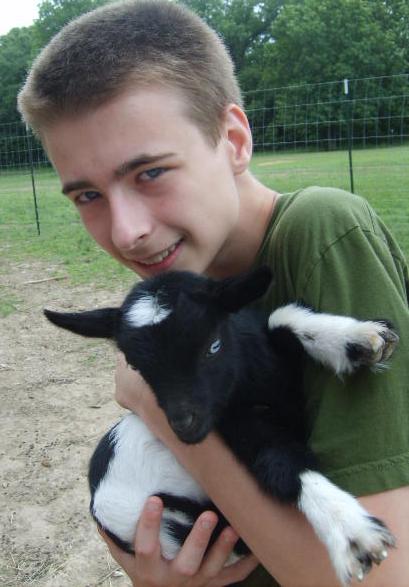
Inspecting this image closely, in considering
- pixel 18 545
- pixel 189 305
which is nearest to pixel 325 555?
pixel 189 305

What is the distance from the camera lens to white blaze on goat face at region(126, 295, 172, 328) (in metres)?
1.87

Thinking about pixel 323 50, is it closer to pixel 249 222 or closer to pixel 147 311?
pixel 249 222

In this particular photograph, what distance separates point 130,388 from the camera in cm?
220

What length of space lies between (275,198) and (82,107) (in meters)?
0.76

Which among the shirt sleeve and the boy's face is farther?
the boy's face

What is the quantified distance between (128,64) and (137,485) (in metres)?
1.40

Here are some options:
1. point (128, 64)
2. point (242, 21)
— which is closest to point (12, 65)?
point (242, 21)

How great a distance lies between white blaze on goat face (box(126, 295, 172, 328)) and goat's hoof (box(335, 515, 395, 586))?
0.79 meters

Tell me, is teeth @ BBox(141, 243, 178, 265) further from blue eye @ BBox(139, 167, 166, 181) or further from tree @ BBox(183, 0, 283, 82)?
tree @ BBox(183, 0, 283, 82)

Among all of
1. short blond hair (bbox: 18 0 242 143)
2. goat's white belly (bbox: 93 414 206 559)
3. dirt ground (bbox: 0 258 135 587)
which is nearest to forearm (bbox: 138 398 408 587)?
goat's white belly (bbox: 93 414 206 559)

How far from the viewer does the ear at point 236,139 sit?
2.15 m

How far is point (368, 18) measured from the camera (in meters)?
45.9

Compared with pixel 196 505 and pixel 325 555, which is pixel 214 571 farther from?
pixel 325 555

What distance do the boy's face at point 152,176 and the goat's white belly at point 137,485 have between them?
654 mm
